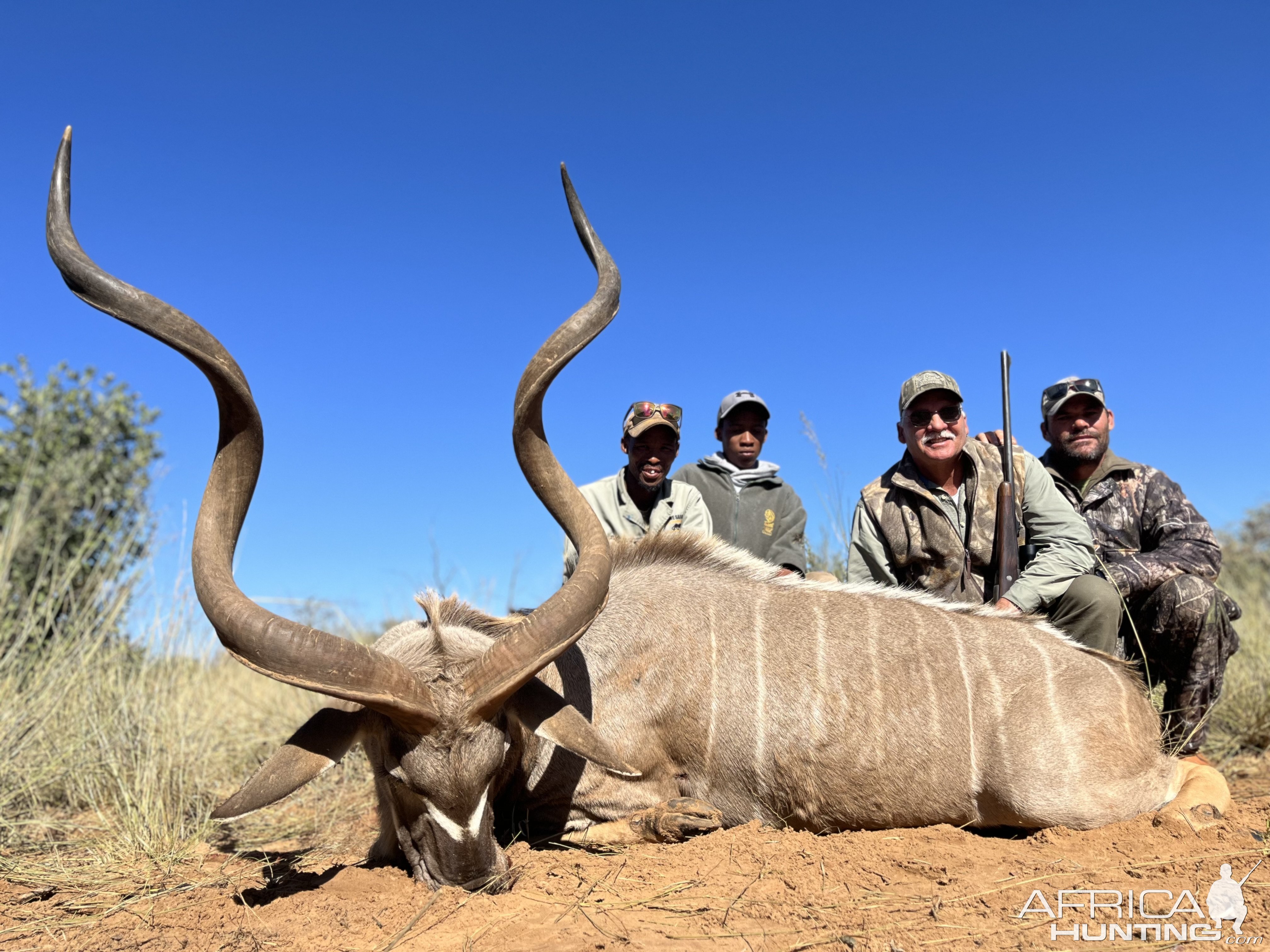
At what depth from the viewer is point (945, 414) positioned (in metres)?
4.77

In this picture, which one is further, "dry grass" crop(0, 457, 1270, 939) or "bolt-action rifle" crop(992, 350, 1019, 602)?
"bolt-action rifle" crop(992, 350, 1019, 602)

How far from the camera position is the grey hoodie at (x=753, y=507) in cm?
645

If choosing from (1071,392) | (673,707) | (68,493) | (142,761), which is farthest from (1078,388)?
(68,493)

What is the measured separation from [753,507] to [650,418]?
1.18 meters

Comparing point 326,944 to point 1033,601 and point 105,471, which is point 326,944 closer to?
point 1033,601

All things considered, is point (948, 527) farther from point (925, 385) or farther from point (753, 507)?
point (753, 507)

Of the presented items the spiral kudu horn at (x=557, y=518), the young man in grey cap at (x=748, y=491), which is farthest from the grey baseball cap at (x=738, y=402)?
the spiral kudu horn at (x=557, y=518)

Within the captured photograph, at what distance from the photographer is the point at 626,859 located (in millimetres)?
3260

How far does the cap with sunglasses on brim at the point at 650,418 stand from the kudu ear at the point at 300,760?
3095 millimetres

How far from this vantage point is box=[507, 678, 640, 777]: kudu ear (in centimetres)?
318

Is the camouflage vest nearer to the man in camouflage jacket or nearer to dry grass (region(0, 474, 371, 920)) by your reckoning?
the man in camouflage jacket

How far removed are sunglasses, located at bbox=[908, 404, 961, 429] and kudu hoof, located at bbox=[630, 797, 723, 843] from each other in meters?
2.37

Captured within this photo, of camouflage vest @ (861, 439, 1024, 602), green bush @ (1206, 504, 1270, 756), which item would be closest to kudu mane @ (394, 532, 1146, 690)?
camouflage vest @ (861, 439, 1024, 602)

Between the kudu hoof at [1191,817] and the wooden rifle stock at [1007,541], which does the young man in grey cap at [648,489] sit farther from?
the kudu hoof at [1191,817]
